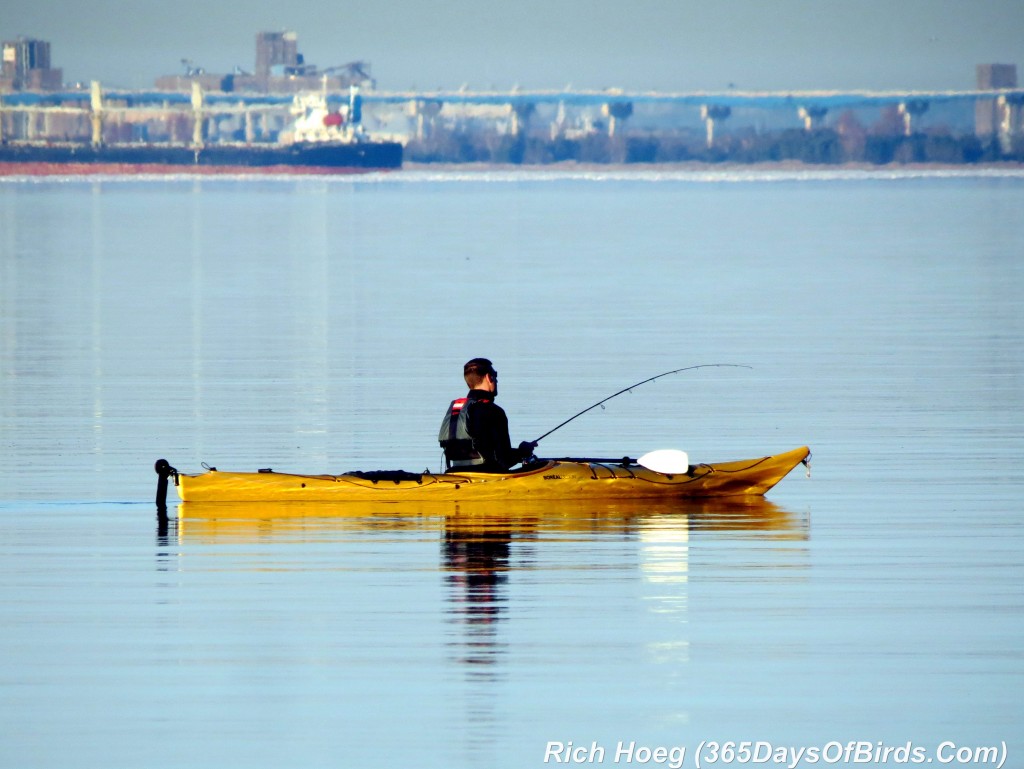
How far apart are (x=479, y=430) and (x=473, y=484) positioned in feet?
1.65

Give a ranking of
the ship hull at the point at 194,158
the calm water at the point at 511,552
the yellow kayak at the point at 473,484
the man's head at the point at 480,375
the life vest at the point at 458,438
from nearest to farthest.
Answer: the calm water at the point at 511,552, the man's head at the point at 480,375, the life vest at the point at 458,438, the yellow kayak at the point at 473,484, the ship hull at the point at 194,158

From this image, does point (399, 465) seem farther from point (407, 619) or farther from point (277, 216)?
point (277, 216)

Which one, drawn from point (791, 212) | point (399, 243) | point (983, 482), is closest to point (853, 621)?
point (983, 482)

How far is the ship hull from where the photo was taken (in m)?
150

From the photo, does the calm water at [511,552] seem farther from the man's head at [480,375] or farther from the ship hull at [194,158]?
the ship hull at [194,158]

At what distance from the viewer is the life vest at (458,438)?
1156cm

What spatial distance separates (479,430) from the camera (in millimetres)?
11562

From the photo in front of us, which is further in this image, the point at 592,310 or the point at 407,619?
the point at 592,310

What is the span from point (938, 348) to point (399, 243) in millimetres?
34130

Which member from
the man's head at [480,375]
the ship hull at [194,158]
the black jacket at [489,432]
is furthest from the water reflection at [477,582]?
the ship hull at [194,158]

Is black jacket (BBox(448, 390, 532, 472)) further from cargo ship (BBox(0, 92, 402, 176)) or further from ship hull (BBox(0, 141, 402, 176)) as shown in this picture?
ship hull (BBox(0, 141, 402, 176))

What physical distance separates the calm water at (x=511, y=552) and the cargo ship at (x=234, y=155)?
12089 centimetres

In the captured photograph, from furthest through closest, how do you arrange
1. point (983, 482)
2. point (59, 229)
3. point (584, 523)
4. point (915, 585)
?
point (59, 229) → point (983, 482) → point (584, 523) → point (915, 585)

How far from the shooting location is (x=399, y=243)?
5688 cm
